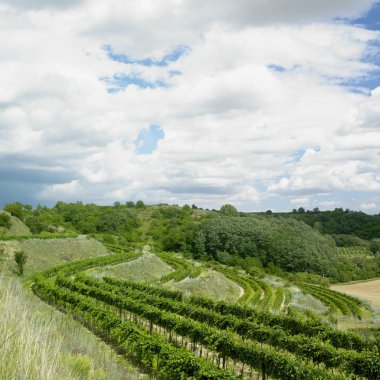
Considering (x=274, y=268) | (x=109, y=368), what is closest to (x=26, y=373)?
(x=109, y=368)

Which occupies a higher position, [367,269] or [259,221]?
[259,221]

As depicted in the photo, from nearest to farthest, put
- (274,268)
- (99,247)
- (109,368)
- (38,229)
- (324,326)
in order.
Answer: (109,368) → (324,326) → (99,247) → (38,229) → (274,268)

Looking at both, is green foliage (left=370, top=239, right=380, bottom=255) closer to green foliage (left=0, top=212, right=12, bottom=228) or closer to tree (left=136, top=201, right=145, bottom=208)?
tree (left=136, top=201, right=145, bottom=208)

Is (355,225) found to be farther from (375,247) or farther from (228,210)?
(228,210)

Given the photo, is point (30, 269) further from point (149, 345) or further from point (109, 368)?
point (109, 368)

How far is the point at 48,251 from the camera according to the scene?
2571 inches

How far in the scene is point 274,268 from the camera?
349ft

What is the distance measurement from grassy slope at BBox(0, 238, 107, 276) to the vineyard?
47.9ft

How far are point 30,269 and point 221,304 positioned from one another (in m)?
31.3

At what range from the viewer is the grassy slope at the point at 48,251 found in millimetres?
56594

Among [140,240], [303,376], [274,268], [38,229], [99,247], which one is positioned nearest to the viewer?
[303,376]

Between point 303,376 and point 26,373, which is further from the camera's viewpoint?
point 303,376

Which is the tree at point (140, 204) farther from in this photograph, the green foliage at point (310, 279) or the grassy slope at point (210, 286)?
the grassy slope at point (210, 286)

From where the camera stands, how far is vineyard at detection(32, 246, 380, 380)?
1902 centimetres
